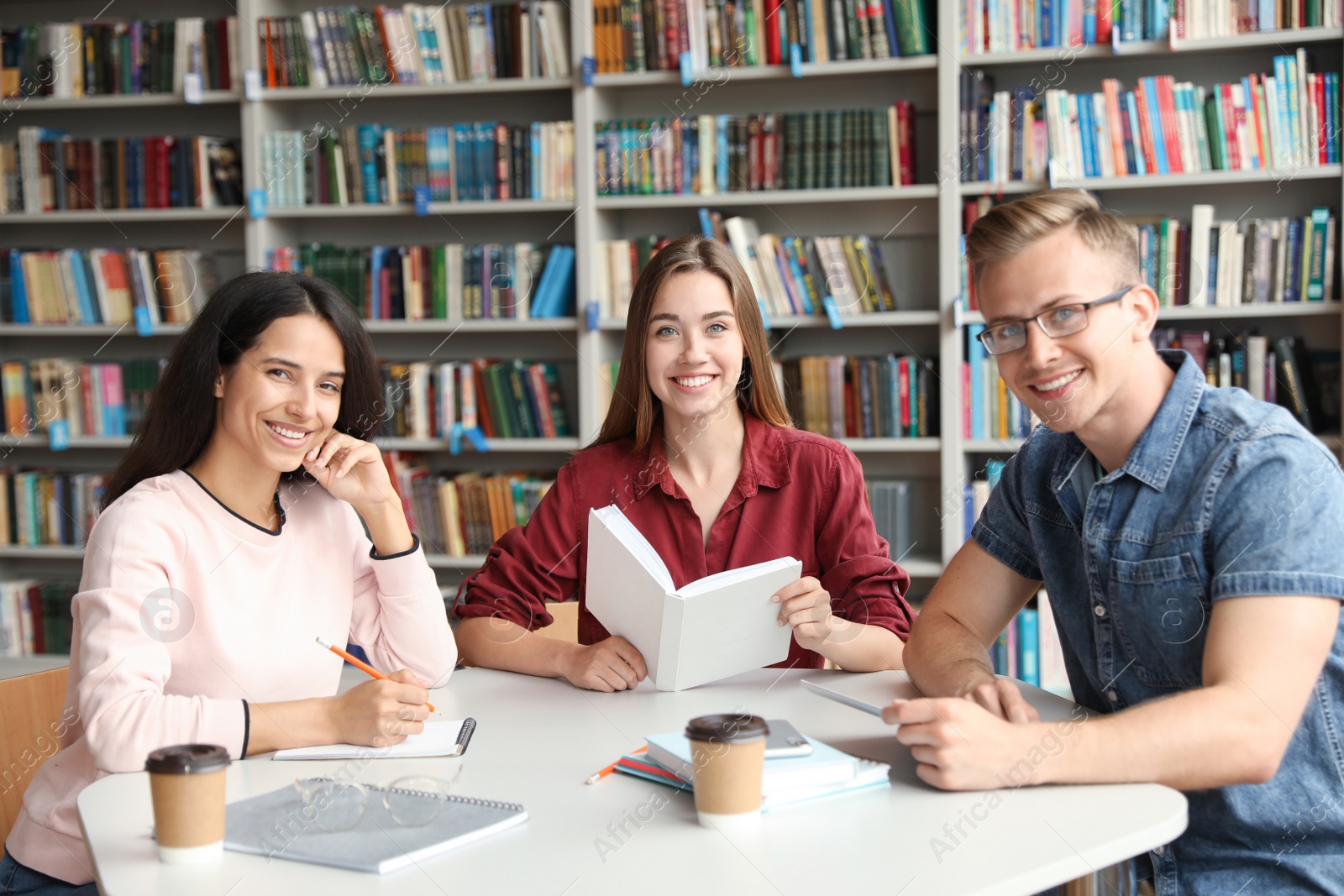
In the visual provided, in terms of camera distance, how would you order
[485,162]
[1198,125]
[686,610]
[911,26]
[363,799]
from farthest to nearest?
[485,162] < [911,26] < [1198,125] < [686,610] < [363,799]

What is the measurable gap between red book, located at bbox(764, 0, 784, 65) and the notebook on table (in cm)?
254

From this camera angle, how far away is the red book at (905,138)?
327 cm

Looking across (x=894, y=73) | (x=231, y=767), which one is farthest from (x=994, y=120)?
(x=231, y=767)

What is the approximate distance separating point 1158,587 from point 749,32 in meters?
2.49

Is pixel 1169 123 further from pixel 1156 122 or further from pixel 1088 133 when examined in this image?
pixel 1088 133

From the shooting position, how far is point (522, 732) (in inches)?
53.6

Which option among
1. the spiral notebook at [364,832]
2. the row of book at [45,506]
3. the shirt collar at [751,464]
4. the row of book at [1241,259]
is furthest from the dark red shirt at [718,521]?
the row of book at [45,506]

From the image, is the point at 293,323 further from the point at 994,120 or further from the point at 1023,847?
the point at 994,120

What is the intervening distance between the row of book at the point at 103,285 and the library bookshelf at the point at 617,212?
0.28 feet

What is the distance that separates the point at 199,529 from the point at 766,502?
89 centimetres

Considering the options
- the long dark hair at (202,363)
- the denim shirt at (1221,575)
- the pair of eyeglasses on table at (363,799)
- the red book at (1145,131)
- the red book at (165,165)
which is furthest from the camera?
the red book at (165,165)

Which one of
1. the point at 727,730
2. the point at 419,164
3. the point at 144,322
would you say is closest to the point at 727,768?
the point at 727,730

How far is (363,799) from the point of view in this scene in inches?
43.1

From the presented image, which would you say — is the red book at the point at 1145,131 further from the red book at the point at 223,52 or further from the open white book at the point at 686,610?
the red book at the point at 223,52
